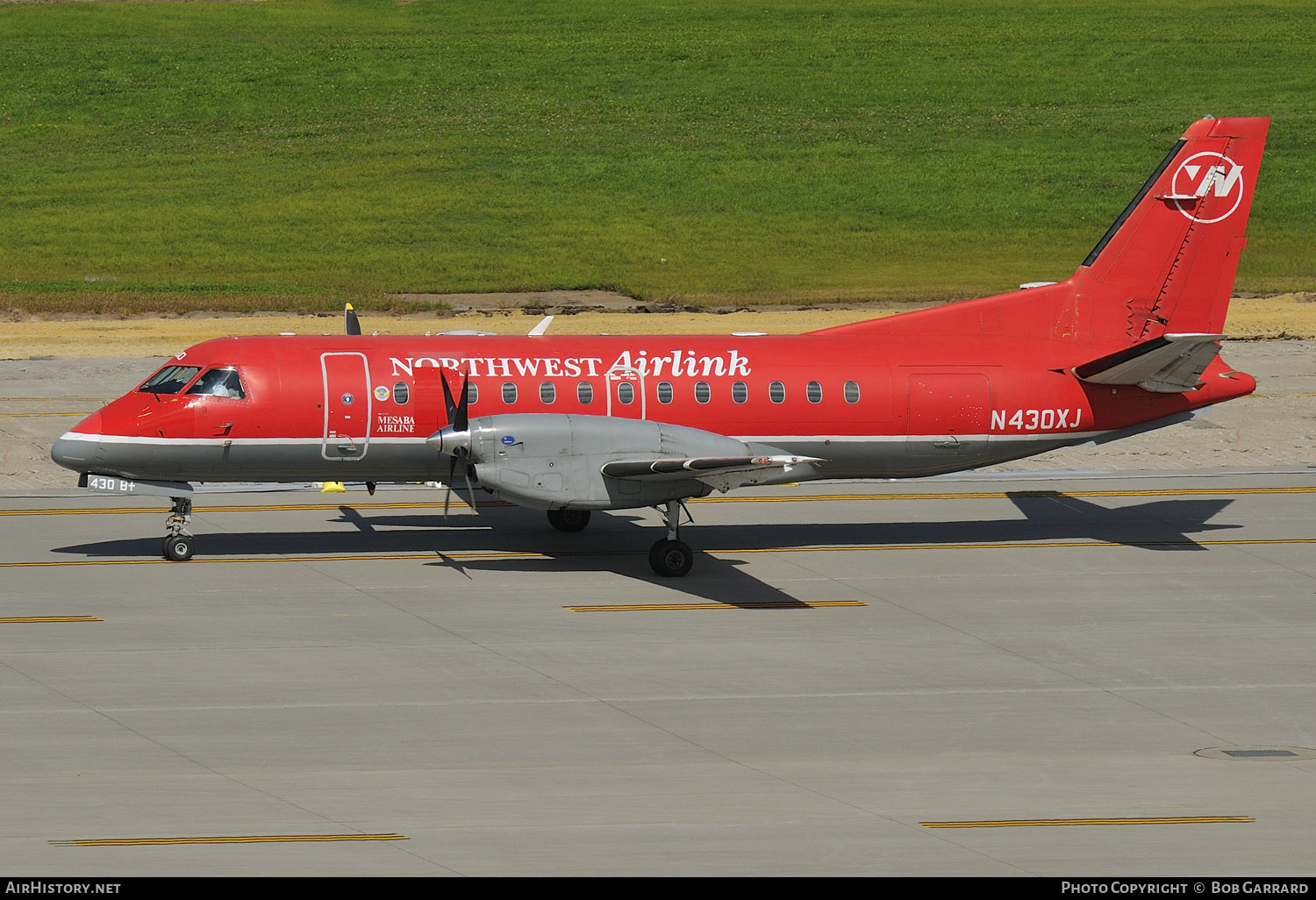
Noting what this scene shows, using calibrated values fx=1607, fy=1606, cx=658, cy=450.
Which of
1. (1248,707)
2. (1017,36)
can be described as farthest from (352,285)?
(1017,36)

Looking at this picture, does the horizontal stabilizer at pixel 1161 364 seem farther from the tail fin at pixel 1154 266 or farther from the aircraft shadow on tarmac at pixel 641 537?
the aircraft shadow on tarmac at pixel 641 537

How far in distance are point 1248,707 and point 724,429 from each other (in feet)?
32.8

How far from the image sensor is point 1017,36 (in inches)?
3885

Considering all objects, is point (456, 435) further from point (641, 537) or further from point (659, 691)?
point (659, 691)

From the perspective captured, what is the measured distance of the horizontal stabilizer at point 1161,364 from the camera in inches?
1049

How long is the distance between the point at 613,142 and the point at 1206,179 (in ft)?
192

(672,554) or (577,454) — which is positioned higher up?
(577,454)

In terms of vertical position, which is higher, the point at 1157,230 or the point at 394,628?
the point at 1157,230

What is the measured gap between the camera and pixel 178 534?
26.3 meters

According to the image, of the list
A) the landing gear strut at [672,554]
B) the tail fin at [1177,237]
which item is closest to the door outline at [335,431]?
the landing gear strut at [672,554]

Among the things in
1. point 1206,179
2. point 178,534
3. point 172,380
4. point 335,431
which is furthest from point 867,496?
point 172,380

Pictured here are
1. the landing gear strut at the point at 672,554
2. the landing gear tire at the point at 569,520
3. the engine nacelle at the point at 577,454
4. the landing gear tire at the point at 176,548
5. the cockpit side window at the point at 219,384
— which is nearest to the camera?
the engine nacelle at the point at 577,454

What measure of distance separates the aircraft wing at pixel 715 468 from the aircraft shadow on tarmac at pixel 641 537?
5.95 ft
